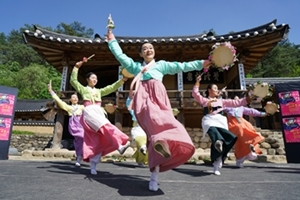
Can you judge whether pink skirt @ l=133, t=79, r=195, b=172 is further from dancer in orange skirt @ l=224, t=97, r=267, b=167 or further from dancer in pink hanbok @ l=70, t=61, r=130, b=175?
dancer in orange skirt @ l=224, t=97, r=267, b=167

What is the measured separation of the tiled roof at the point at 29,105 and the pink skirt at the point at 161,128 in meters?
19.2

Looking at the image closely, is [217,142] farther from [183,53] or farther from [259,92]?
[183,53]

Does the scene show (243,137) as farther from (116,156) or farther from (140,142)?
(116,156)

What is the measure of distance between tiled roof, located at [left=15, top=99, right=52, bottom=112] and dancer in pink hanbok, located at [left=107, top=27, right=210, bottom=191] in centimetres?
1901

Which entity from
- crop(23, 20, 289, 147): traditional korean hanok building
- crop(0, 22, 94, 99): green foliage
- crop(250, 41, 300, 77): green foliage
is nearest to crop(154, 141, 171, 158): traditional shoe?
crop(23, 20, 289, 147): traditional korean hanok building

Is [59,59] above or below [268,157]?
above

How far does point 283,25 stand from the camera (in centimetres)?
861

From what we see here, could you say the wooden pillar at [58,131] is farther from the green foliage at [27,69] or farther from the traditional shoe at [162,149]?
the green foliage at [27,69]

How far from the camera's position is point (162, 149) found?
2131mm

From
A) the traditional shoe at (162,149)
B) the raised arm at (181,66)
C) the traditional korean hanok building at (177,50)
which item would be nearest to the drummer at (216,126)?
the raised arm at (181,66)

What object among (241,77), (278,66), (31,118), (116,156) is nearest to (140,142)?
(116,156)

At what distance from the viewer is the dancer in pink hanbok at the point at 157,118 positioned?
220cm

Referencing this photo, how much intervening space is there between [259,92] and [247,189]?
2.66 metres

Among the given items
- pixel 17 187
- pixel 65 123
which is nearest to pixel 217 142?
pixel 17 187
